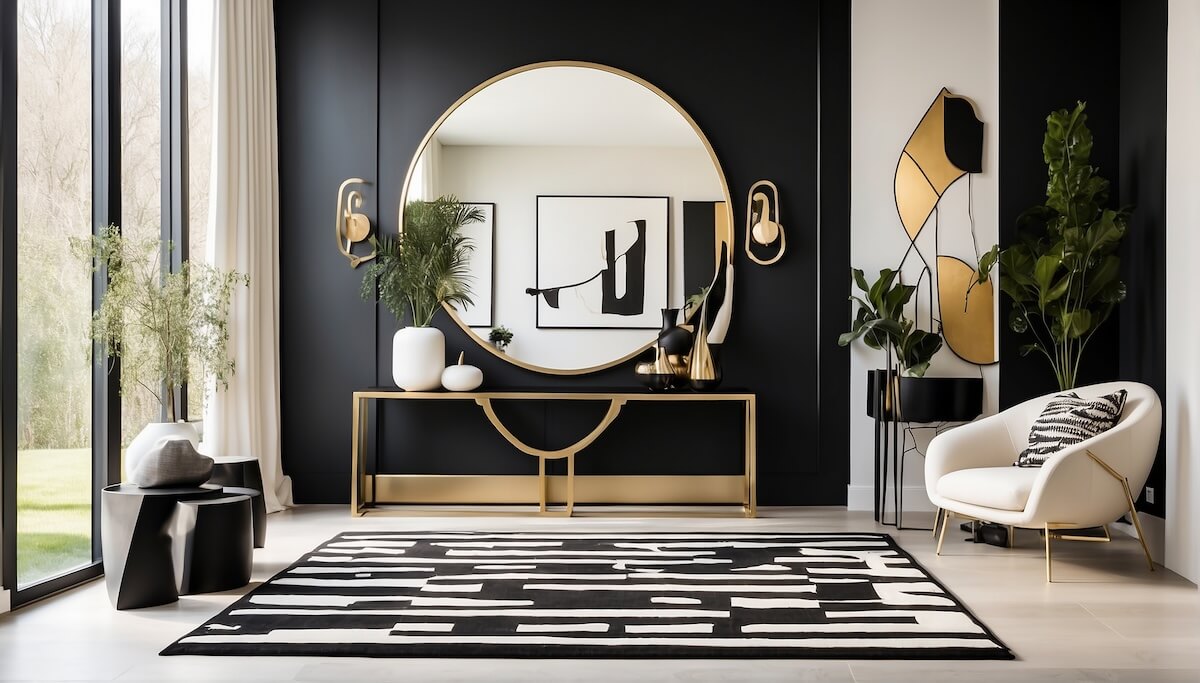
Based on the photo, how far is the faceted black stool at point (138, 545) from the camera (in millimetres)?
2865

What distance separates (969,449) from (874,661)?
171cm

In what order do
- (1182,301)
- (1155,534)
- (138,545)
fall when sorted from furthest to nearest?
(1155,534) < (1182,301) < (138,545)

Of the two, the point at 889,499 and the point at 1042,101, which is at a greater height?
the point at 1042,101

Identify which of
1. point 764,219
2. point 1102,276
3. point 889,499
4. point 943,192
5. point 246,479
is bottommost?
point 889,499

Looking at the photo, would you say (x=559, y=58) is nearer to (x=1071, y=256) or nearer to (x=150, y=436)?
(x=1071, y=256)

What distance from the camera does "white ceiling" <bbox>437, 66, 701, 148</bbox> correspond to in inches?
191

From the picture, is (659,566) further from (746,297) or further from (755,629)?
(746,297)

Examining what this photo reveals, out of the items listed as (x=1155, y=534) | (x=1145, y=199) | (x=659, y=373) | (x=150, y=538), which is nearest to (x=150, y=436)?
(x=150, y=538)

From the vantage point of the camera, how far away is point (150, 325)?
347 centimetres

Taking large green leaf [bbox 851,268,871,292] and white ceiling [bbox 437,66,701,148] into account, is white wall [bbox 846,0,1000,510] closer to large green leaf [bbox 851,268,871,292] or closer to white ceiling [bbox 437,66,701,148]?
large green leaf [bbox 851,268,871,292]

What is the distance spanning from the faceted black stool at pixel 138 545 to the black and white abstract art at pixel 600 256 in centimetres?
236

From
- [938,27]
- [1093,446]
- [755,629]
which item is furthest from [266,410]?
[938,27]

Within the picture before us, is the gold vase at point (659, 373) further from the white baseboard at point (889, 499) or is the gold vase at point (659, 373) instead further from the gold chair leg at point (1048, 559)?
the gold chair leg at point (1048, 559)

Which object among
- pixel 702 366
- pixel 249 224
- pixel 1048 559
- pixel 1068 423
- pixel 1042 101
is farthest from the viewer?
pixel 1042 101
